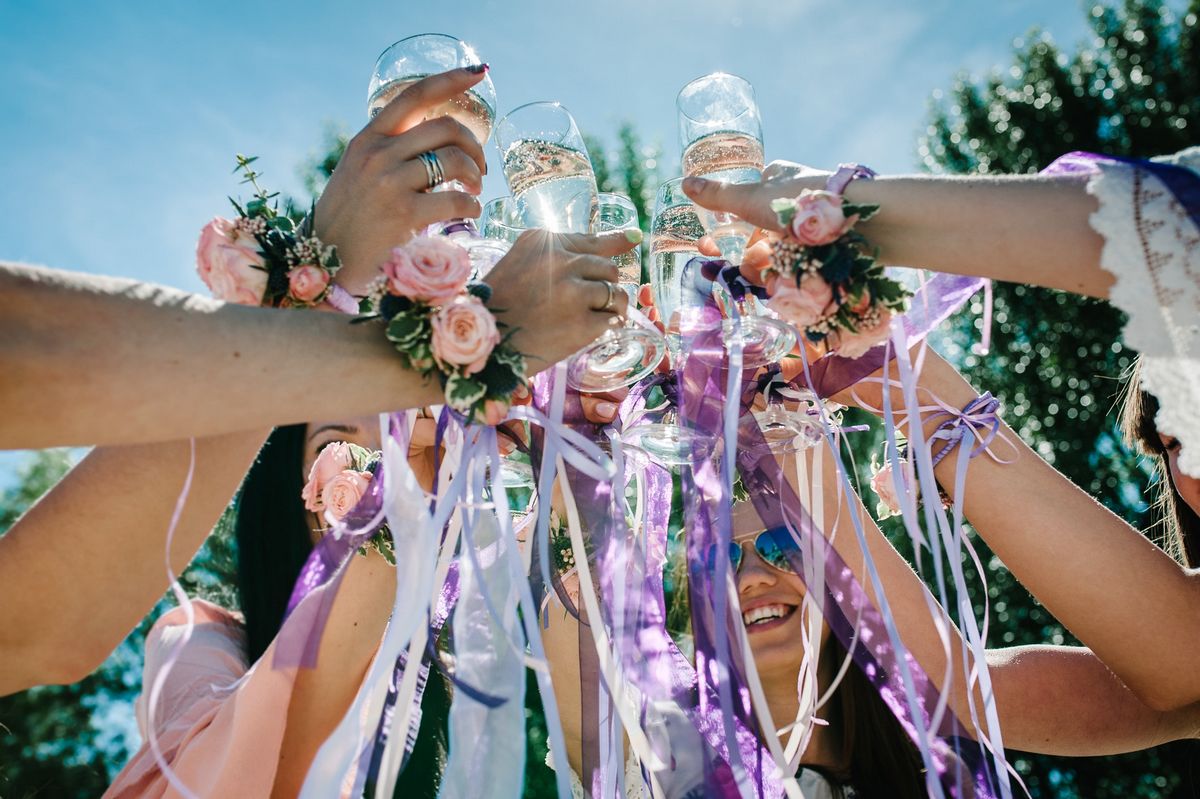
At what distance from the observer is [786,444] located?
7.46ft

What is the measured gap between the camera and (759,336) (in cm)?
207

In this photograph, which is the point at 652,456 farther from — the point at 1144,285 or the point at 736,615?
the point at 1144,285

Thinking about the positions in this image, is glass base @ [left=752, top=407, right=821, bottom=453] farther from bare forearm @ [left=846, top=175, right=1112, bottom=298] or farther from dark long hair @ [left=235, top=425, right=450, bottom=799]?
dark long hair @ [left=235, top=425, right=450, bottom=799]

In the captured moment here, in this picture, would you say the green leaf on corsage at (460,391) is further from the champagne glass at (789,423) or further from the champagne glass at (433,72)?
the champagne glass at (789,423)

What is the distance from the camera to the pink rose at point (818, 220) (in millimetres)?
1723

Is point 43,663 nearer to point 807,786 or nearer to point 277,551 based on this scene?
point 277,551

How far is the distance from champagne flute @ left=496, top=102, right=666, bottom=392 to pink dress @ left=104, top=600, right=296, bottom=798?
101 centimetres

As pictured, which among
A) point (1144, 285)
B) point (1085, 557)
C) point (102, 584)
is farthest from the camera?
point (1085, 557)

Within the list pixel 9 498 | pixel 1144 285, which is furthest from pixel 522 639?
pixel 9 498

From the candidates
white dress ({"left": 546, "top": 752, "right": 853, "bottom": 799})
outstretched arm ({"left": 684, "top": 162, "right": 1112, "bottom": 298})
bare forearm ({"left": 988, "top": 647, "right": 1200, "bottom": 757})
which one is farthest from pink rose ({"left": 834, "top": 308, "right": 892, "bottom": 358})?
white dress ({"left": 546, "top": 752, "right": 853, "bottom": 799})

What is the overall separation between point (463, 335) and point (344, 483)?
0.72 metres

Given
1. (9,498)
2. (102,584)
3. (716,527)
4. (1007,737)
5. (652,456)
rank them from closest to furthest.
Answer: (102,584) < (716,527) < (652,456) < (1007,737) < (9,498)

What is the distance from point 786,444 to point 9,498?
1437cm

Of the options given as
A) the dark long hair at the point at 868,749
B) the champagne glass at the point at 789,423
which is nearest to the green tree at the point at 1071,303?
the dark long hair at the point at 868,749
